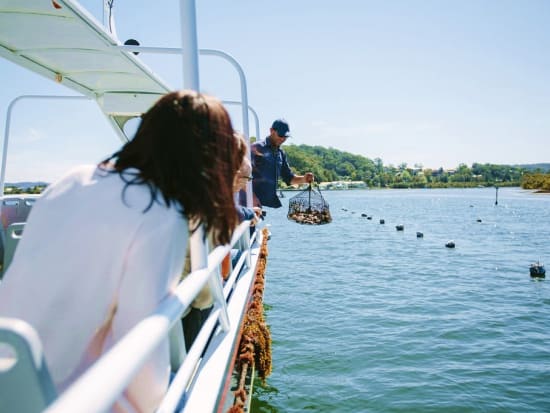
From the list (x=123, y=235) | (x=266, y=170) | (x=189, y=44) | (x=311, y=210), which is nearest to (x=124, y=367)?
(x=123, y=235)

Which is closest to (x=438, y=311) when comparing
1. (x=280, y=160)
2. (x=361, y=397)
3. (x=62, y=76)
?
(x=361, y=397)

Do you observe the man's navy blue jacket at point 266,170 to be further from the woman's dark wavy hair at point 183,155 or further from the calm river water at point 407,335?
the woman's dark wavy hair at point 183,155

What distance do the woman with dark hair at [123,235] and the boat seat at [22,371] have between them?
0.82 ft

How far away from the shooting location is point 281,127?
577 cm

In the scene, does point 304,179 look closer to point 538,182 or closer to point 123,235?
point 123,235

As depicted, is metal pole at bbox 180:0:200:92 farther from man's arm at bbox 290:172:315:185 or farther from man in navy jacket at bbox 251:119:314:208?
man's arm at bbox 290:172:315:185

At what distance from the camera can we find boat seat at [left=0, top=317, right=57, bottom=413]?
92 cm

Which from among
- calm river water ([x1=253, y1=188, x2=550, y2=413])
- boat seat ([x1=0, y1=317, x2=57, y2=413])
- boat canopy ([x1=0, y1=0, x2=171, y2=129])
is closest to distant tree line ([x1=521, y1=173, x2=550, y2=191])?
calm river water ([x1=253, y1=188, x2=550, y2=413])

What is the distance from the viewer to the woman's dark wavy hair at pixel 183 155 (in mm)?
1464

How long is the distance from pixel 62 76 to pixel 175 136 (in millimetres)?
5169

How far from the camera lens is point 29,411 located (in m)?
1.02

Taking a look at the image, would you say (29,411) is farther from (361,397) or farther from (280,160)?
(361,397)

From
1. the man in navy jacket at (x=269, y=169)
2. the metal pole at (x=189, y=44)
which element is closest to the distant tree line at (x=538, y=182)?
the man in navy jacket at (x=269, y=169)

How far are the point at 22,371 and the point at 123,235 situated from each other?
1.50 feet
